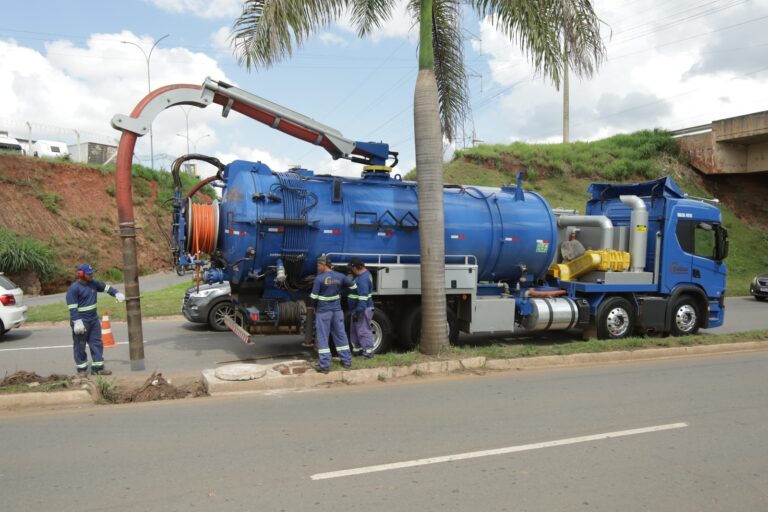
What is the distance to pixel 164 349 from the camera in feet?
35.5

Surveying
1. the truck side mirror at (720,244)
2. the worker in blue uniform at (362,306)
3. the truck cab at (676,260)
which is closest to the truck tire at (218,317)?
the worker in blue uniform at (362,306)

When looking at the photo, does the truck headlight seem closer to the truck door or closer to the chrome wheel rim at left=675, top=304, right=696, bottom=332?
the truck door

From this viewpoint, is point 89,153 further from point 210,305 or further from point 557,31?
point 557,31

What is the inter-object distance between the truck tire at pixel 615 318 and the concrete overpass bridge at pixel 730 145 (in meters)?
22.3

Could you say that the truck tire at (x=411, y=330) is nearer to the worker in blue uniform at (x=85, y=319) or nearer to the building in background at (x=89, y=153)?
the worker in blue uniform at (x=85, y=319)

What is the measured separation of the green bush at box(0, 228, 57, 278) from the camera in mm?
23125

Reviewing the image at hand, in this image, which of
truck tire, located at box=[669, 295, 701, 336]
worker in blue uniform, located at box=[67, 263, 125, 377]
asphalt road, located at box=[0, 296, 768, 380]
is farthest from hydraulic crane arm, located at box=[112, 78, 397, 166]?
truck tire, located at box=[669, 295, 701, 336]

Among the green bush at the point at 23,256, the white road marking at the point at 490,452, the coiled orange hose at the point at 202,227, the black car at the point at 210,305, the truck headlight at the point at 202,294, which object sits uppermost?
the coiled orange hose at the point at 202,227

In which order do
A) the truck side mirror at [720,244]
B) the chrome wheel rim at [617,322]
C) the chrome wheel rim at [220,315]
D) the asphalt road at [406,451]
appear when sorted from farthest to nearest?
the chrome wheel rim at [220,315] < the truck side mirror at [720,244] < the chrome wheel rim at [617,322] < the asphalt road at [406,451]

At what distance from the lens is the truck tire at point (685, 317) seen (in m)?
12.1

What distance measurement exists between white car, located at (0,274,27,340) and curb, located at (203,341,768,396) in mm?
6604

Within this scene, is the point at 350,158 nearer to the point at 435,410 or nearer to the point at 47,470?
the point at 435,410

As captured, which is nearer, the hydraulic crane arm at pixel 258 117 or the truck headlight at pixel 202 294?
the hydraulic crane arm at pixel 258 117

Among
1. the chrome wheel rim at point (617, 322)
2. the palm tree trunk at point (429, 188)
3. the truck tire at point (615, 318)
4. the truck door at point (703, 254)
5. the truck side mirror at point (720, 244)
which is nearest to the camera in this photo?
the palm tree trunk at point (429, 188)
